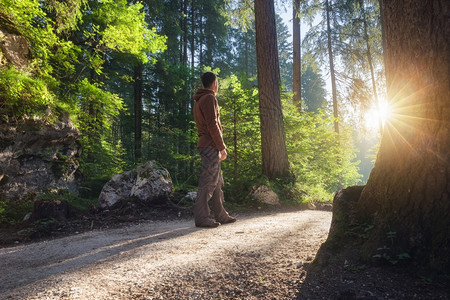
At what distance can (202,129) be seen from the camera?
423cm

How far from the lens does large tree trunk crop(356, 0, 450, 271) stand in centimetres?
174

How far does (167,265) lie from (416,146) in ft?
7.91

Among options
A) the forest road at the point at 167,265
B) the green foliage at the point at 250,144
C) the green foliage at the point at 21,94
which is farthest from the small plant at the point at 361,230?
the green foliage at the point at 21,94

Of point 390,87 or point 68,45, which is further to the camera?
point 68,45

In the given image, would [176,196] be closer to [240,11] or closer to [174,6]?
[240,11]

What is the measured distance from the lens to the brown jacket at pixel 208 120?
13.3 feet

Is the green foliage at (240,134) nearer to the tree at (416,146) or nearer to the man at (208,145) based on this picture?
Answer: the man at (208,145)

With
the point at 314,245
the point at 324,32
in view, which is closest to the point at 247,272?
the point at 314,245

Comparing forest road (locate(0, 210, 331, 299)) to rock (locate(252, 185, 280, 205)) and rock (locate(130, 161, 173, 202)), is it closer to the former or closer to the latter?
rock (locate(130, 161, 173, 202))

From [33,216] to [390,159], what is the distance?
5921 mm

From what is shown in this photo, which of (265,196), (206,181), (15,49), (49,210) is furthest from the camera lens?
(265,196)

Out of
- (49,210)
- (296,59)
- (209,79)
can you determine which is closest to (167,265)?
(209,79)

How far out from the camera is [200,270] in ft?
7.18

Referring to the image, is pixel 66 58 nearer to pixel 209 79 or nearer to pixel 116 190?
pixel 116 190
